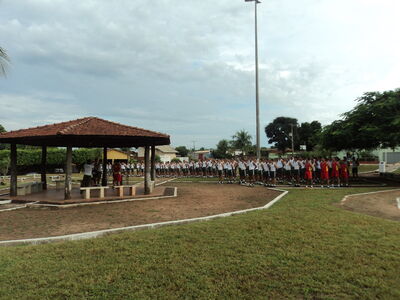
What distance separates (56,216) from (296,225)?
6.72 metres

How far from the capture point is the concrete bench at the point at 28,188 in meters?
12.8

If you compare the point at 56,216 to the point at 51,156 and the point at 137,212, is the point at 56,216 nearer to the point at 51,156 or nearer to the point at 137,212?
the point at 137,212

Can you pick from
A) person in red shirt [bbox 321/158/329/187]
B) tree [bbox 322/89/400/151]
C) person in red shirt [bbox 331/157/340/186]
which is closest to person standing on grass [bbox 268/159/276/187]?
person in red shirt [bbox 321/158/329/187]

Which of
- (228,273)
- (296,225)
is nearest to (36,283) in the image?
(228,273)

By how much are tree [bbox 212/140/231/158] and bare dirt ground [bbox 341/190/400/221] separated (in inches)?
1973

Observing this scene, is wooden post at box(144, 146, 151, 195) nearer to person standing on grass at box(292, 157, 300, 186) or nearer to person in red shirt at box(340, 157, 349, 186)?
person standing on grass at box(292, 157, 300, 186)

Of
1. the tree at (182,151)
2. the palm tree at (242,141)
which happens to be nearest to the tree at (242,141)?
the palm tree at (242,141)

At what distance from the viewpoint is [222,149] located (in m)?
64.0

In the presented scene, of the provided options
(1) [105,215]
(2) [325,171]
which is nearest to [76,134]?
(1) [105,215]

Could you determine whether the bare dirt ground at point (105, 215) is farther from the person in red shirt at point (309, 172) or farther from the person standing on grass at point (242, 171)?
the person standing on grass at point (242, 171)

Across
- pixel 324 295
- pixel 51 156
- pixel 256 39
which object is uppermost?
pixel 256 39

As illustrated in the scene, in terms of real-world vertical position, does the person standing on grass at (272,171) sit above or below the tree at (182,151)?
below

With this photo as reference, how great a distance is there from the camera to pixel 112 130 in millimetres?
11586

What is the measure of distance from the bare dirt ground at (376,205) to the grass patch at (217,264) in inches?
87.3
